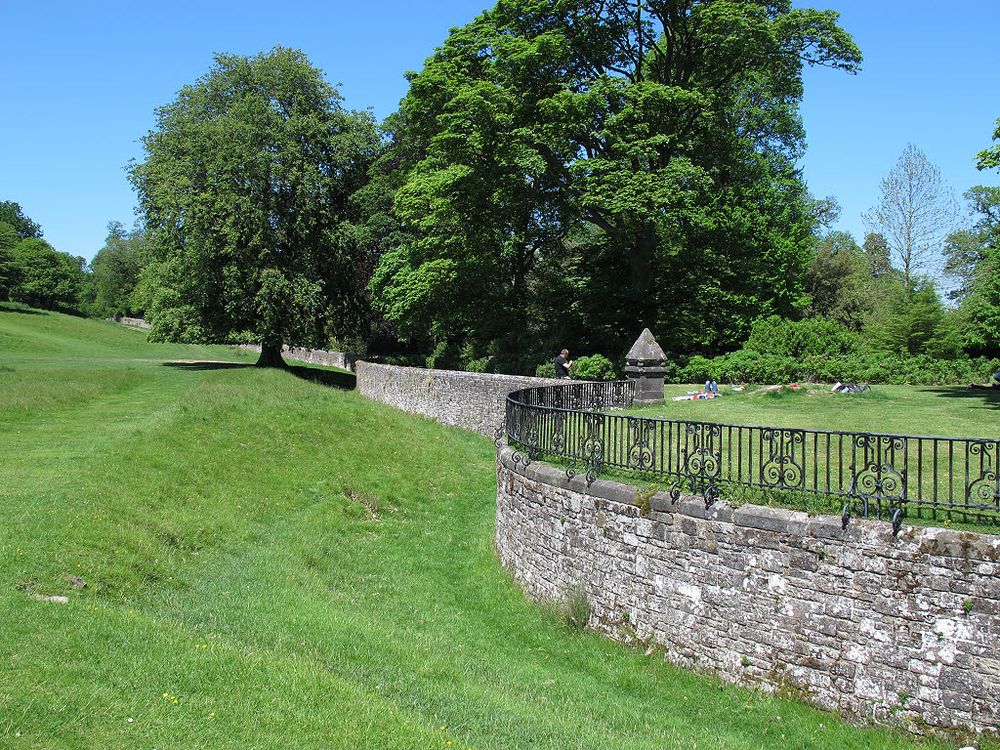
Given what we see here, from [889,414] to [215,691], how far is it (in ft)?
45.8

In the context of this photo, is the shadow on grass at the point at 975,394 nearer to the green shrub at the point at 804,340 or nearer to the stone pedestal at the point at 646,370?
the green shrub at the point at 804,340

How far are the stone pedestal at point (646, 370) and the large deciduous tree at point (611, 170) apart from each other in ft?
21.7

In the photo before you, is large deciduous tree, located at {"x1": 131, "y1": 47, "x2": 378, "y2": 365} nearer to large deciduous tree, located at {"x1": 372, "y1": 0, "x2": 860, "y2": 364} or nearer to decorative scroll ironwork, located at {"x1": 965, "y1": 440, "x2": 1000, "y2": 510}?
large deciduous tree, located at {"x1": 372, "y1": 0, "x2": 860, "y2": 364}

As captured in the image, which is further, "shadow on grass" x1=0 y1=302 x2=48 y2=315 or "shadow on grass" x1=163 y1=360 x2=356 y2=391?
"shadow on grass" x1=0 y1=302 x2=48 y2=315

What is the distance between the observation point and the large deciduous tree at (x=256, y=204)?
1527 inches

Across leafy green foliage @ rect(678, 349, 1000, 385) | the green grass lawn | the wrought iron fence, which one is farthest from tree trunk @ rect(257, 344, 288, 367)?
the wrought iron fence

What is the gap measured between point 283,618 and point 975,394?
18035 millimetres

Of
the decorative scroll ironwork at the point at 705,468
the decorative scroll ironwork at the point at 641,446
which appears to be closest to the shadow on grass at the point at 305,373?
the decorative scroll ironwork at the point at 641,446

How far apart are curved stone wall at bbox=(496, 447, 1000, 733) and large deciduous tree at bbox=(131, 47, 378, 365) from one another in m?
32.1

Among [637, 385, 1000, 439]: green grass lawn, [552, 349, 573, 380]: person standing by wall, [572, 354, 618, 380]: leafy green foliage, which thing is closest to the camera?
[637, 385, 1000, 439]: green grass lawn

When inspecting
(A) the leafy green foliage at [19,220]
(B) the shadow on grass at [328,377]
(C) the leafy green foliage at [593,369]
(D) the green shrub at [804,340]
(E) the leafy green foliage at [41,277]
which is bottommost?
(B) the shadow on grass at [328,377]

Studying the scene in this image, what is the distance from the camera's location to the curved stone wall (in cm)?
719

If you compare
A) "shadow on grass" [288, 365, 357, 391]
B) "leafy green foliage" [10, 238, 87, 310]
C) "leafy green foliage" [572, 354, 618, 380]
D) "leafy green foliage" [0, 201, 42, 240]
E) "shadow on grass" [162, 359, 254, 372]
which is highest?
"leafy green foliage" [0, 201, 42, 240]

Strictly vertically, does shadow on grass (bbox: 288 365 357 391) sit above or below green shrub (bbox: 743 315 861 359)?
below
